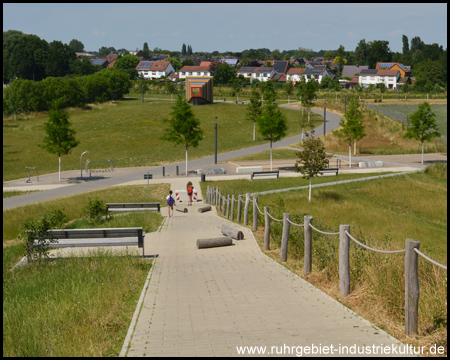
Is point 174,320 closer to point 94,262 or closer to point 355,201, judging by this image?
point 94,262

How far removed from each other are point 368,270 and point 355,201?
21.3 metres

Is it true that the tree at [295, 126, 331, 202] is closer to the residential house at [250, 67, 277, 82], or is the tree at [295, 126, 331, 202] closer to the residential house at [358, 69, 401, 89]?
the residential house at [358, 69, 401, 89]

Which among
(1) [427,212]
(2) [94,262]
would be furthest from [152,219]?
(1) [427,212]

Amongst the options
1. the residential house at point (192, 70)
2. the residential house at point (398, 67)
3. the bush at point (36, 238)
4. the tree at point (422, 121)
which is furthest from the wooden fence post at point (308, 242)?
the residential house at point (192, 70)

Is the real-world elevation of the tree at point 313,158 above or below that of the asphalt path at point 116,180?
above

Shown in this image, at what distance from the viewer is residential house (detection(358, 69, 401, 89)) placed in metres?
137

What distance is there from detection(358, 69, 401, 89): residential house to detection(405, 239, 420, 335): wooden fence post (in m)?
138

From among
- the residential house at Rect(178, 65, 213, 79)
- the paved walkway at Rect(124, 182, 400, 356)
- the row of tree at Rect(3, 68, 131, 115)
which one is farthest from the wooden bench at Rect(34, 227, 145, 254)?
the residential house at Rect(178, 65, 213, 79)

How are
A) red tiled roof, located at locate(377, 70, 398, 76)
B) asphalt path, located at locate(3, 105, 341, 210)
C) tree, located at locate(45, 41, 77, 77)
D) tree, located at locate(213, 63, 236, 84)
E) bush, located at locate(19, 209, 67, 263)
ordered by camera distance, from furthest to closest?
tree, located at locate(45, 41, 77, 77)
tree, located at locate(213, 63, 236, 84)
red tiled roof, located at locate(377, 70, 398, 76)
asphalt path, located at locate(3, 105, 341, 210)
bush, located at locate(19, 209, 67, 263)

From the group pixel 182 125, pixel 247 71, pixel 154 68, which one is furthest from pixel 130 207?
pixel 154 68

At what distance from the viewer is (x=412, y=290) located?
625 centimetres

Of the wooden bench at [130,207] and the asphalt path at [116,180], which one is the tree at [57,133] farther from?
the wooden bench at [130,207]

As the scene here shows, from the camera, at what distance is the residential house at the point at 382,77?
136750 millimetres

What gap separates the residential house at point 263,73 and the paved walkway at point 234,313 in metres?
157
